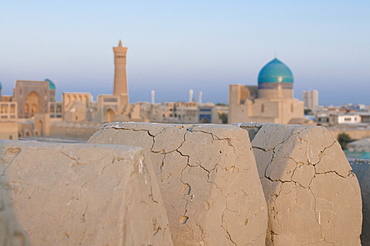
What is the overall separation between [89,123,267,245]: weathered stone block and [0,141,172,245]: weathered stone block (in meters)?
0.27

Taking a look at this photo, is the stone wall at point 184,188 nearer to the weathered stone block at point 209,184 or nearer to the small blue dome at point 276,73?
the weathered stone block at point 209,184

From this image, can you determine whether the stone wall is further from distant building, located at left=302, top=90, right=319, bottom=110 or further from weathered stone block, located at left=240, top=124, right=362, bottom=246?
distant building, located at left=302, top=90, right=319, bottom=110

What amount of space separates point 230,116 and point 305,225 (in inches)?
1030

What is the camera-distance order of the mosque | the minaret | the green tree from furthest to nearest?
the minaret
the mosque
the green tree

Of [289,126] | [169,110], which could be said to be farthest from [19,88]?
[289,126]

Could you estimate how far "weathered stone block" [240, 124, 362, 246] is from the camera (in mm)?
2271

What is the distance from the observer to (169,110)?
42.4 meters

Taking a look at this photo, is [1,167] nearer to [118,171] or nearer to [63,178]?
[63,178]

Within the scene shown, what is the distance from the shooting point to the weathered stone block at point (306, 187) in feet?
7.45

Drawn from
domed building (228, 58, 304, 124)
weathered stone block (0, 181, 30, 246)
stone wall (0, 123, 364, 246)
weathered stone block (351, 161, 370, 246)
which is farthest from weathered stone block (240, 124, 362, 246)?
domed building (228, 58, 304, 124)

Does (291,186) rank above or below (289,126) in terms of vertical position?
below

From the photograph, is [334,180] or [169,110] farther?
[169,110]

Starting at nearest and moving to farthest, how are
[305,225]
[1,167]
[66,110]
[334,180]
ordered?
[1,167] → [305,225] → [334,180] → [66,110]

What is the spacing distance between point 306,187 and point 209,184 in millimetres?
693
